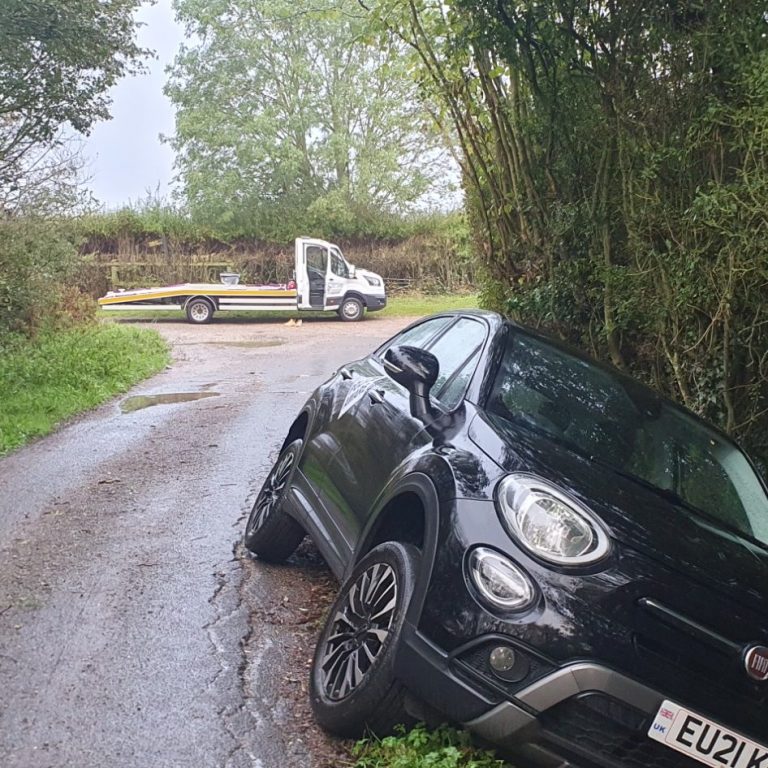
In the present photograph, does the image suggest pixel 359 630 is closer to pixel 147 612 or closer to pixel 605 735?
pixel 605 735

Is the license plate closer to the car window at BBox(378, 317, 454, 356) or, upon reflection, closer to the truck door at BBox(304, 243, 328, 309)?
the car window at BBox(378, 317, 454, 356)

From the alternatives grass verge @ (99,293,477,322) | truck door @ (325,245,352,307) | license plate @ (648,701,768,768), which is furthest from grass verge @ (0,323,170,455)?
grass verge @ (99,293,477,322)

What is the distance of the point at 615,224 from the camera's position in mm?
6980

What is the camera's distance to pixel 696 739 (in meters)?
2.60

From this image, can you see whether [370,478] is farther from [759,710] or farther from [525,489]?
[759,710]

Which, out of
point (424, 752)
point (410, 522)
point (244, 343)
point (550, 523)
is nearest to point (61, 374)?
point (244, 343)

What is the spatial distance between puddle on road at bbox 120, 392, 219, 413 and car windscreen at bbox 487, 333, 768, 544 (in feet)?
26.2

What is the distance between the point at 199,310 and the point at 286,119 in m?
12.2

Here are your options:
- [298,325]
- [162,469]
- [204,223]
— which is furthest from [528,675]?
[204,223]

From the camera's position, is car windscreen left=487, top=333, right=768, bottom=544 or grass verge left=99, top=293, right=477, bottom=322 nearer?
car windscreen left=487, top=333, right=768, bottom=544

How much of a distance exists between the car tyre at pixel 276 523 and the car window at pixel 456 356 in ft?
3.78

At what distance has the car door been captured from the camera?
12.7 feet

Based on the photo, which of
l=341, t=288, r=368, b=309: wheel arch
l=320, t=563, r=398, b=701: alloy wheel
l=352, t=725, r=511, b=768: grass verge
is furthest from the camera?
l=341, t=288, r=368, b=309: wheel arch

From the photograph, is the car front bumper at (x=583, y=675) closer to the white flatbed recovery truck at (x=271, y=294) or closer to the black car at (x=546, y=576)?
the black car at (x=546, y=576)
